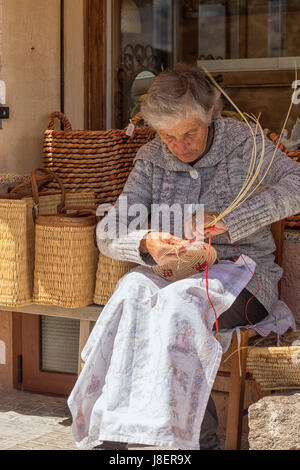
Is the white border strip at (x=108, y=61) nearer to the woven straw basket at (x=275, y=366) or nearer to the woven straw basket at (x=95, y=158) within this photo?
the woven straw basket at (x=95, y=158)

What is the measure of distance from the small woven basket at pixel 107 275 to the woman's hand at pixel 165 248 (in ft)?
1.08

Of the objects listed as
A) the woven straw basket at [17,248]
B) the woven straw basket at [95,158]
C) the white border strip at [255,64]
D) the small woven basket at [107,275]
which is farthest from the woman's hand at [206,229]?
the white border strip at [255,64]

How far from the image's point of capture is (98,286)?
9.89 ft

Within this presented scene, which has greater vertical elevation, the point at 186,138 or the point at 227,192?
the point at 186,138

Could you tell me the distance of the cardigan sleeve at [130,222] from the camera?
8.91 ft

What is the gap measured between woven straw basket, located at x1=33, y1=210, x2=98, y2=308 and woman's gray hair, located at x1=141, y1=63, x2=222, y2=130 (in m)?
0.52

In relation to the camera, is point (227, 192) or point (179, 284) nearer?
point (179, 284)

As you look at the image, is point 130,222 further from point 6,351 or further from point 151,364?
point 6,351

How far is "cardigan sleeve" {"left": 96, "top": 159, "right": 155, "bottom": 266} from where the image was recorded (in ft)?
8.91

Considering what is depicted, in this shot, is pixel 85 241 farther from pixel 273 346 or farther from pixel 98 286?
pixel 273 346

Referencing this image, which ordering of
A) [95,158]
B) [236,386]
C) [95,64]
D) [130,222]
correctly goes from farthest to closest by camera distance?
[95,64] < [95,158] < [130,222] < [236,386]

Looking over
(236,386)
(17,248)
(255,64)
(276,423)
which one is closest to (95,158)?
(17,248)

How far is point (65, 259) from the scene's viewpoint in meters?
2.98

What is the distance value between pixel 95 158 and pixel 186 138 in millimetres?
811
